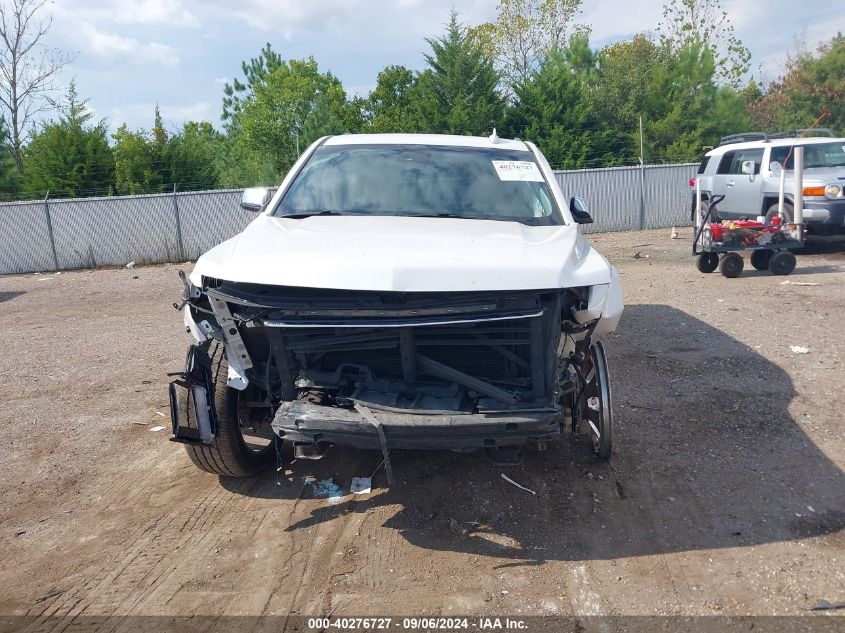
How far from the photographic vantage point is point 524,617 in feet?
9.62

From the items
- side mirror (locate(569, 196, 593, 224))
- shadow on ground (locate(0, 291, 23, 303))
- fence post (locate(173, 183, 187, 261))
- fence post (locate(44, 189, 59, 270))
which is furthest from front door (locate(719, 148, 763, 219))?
fence post (locate(44, 189, 59, 270))

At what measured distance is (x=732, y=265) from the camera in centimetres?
1070

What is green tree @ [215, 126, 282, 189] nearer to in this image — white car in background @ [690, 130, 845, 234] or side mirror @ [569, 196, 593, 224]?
white car in background @ [690, 130, 845, 234]

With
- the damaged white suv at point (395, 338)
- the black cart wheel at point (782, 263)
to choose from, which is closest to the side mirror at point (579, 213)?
the damaged white suv at point (395, 338)

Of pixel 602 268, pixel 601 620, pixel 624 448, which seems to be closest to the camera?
pixel 601 620

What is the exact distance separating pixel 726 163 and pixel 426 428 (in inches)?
517

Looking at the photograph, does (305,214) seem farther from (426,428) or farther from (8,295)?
(8,295)

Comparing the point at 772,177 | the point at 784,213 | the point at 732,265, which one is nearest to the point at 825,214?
the point at 784,213

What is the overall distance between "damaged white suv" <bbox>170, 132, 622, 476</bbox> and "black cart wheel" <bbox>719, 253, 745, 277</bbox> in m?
7.56

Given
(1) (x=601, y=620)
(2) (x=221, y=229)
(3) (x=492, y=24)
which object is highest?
(3) (x=492, y=24)

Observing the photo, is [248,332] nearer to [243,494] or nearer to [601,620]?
[243,494]

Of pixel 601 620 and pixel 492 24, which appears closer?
pixel 601 620

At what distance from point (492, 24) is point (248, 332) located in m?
42.1

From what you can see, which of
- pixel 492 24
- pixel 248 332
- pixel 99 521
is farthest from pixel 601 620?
pixel 492 24
